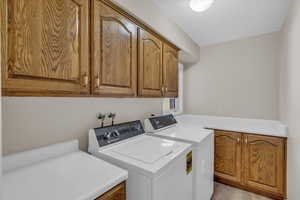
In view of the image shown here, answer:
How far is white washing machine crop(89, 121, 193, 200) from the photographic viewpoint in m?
0.87

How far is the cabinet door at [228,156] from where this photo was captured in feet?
6.91

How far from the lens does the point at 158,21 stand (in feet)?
5.32

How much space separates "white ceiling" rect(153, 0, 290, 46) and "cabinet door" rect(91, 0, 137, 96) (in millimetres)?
655

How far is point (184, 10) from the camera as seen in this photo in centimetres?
169

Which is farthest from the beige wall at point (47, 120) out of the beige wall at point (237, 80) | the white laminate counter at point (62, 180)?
the beige wall at point (237, 80)

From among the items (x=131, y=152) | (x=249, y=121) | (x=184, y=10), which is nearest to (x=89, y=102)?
(x=131, y=152)

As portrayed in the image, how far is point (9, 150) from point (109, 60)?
2.85 feet

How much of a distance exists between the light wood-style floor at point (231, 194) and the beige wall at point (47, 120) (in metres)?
1.90

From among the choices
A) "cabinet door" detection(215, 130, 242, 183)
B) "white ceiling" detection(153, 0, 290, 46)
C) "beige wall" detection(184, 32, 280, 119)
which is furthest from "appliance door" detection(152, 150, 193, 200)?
"beige wall" detection(184, 32, 280, 119)

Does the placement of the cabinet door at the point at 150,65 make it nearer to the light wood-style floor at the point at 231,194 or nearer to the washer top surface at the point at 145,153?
the washer top surface at the point at 145,153

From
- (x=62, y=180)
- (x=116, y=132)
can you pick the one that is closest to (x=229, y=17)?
(x=116, y=132)

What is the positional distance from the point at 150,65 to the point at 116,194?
47.0 inches

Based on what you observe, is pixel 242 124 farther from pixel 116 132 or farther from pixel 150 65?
pixel 116 132

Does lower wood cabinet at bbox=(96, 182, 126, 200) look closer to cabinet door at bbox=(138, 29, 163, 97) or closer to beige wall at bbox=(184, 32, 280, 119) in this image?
cabinet door at bbox=(138, 29, 163, 97)
